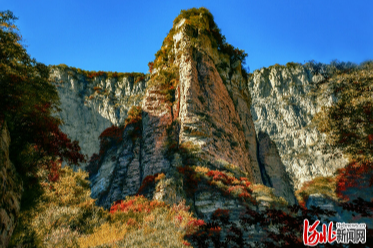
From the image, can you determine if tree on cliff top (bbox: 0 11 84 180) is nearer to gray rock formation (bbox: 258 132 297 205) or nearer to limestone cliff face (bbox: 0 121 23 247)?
limestone cliff face (bbox: 0 121 23 247)

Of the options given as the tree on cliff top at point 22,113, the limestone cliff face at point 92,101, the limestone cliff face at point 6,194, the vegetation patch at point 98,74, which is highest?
the vegetation patch at point 98,74

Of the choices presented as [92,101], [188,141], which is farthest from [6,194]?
[92,101]

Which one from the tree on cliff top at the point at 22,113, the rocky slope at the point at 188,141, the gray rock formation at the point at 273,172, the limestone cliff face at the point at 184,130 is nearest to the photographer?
the tree on cliff top at the point at 22,113

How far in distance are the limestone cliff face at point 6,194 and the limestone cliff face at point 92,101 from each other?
34141mm

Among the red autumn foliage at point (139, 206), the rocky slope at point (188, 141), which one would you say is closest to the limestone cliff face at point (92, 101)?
the rocky slope at point (188, 141)

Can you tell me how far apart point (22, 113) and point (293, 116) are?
51.9 m

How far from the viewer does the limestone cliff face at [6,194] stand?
5994 mm

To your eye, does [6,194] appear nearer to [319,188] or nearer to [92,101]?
[319,188]

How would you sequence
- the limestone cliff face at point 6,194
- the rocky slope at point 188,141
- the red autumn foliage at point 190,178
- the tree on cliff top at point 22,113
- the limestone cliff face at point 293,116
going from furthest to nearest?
1. the limestone cliff face at point 293,116
2. the red autumn foliage at point 190,178
3. the rocky slope at point 188,141
4. the tree on cliff top at point 22,113
5. the limestone cliff face at point 6,194

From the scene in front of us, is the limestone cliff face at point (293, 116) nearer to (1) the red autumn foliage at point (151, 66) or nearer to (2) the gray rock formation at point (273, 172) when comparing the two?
(2) the gray rock formation at point (273, 172)

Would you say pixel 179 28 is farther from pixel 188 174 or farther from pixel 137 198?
pixel 137 198

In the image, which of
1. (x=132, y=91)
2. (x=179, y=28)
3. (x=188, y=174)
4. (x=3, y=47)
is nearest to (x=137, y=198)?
(x=188, y=174)

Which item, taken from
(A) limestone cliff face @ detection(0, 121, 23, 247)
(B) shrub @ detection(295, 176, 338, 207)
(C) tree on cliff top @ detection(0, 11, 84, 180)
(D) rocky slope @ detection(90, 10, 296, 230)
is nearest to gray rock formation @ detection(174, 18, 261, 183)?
(D) rocky slope @ detection(90, 10, 296, 230)

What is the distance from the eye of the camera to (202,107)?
19766 millimetres
